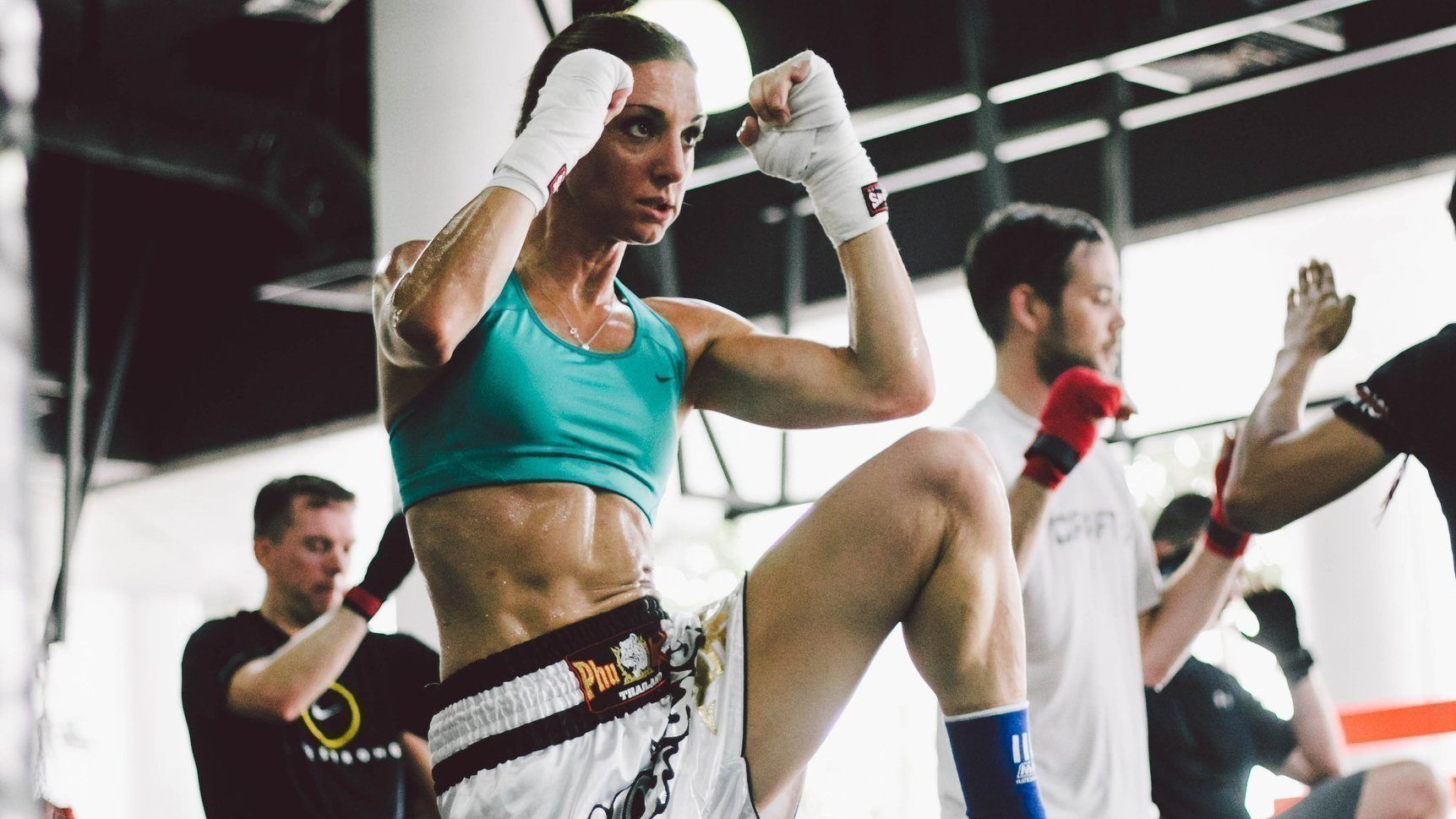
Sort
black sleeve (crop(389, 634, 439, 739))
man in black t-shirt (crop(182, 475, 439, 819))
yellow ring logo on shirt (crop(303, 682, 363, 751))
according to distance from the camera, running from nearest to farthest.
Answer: man in black t-shirt (crop(182, 475, 439, 819)) → yellow ring logo on shirt (crop(303, 682, 363, 751)) → black sleeve (crop(389, 634, 439, 739))

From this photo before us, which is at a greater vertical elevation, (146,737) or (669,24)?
(669,24)

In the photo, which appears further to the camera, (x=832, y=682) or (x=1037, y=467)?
(x=1037, y=467)

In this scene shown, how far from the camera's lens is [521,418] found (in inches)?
65.1

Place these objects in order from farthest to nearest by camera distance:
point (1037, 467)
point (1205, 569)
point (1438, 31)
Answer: point (1438, 31) < point (1205, 569) < point (1037, 467)

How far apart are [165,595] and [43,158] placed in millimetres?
5184

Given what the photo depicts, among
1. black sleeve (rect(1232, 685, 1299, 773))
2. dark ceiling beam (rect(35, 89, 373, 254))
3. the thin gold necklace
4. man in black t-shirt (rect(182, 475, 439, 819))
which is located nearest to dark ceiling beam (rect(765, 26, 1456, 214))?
dark ceiling beam (rect(35, 89, 373, 254))

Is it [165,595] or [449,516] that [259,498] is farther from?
[165,595]

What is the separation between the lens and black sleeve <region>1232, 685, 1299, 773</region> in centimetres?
312

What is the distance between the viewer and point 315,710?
9.32 ft

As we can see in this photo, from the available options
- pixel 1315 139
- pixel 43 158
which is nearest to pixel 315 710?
pixel 1315 139

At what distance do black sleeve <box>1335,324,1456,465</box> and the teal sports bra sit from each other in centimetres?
91

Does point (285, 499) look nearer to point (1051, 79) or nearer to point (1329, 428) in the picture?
point (1329, 428)

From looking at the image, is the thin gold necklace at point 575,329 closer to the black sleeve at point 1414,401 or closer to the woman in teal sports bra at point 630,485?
the woman in teal sports bra at point 630,485

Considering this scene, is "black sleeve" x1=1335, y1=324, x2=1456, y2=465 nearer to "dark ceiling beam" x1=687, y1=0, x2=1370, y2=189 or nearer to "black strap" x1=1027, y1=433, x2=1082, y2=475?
"black strap" x1=1027, y1=433, x2=1082, y2=475
